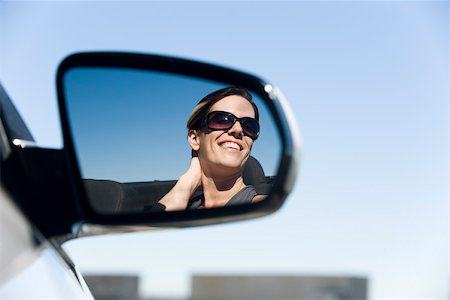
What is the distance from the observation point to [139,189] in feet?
9.31

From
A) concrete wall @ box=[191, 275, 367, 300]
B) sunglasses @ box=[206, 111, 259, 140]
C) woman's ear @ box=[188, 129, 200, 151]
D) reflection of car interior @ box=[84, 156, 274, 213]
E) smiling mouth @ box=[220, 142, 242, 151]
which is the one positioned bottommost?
reflection of car interior @ box=[84, 156, 274, 213]

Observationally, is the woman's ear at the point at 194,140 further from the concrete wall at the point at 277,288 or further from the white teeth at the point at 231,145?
the concrete wall at the point at 277,288

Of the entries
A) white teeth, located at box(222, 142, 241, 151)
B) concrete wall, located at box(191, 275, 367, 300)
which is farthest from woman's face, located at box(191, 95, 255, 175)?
concrete wall, located at box(191, 275, 367, 300)

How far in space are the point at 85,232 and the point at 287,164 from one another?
1.61 ft

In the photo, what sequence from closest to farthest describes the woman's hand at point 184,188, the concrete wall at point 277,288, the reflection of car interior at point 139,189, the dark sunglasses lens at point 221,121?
1. the reflection of car interior at point 139,189
2. the woman's hand at point 184,188
3. the dark sunglasses lens at point 221,121
4. the concrete wall at point 277,288

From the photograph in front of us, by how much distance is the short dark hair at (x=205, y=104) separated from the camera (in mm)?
2875

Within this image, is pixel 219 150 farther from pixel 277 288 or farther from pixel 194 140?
pixel 277 288

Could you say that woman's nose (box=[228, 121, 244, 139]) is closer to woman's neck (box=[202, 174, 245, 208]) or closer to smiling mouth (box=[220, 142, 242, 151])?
smiling mouth (box=[220, 142, 242, 151])

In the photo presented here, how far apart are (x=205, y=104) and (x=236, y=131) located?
0.16 m

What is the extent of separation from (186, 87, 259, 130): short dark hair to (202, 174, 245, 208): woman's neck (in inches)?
6.8

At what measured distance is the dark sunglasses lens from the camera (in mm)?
2887

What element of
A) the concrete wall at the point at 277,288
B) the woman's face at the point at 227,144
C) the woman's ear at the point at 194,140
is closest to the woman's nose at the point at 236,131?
the woman's face at the point at 227,144

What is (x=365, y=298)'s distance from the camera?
3166 centimetres

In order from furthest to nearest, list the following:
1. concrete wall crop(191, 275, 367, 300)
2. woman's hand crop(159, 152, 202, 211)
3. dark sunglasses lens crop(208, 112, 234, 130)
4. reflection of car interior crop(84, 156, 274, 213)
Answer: concrete wall crop(191, 275, 367, 300), dark sunglasses lens crop(208, 112, 234, 130), woman's hand crop(159, 152, 202, 211), reflection of car interior crop(84, 156, 274, 213)
